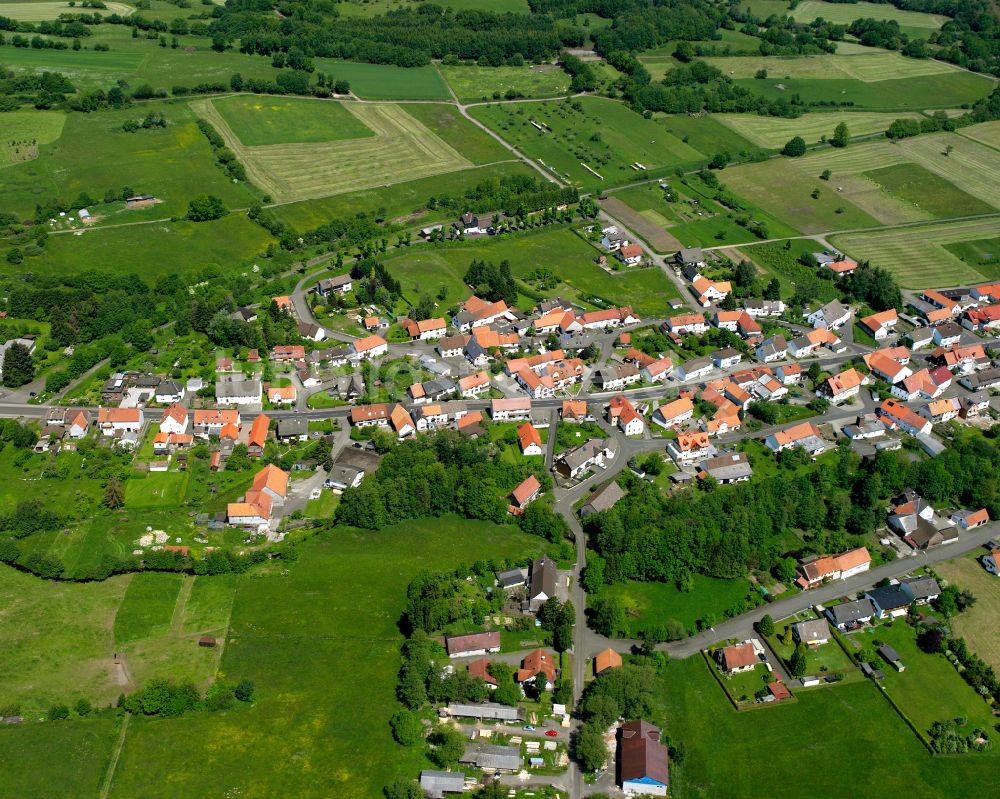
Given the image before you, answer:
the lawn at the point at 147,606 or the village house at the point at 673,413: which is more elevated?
the village house at the point at 673,413

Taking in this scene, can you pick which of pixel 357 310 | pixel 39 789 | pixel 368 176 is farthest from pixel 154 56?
pixel 39 789

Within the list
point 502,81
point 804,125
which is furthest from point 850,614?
point 502,81

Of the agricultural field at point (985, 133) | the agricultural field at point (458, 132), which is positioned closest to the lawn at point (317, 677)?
the agricultural field at point (458, 132)

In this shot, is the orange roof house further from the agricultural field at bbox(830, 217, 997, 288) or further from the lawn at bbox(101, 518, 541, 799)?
the agricultural field at bbox(830, 217, 997, 288)

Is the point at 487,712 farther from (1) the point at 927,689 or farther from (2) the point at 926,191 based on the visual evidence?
(2) the point at 926,191

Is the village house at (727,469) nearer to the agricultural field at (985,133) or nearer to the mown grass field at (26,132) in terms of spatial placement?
the agricultural field at (985,133)

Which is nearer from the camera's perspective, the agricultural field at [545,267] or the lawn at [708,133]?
the agricultural field at [545,267]
